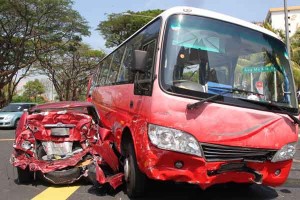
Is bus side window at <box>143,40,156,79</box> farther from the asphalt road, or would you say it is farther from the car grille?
the asphalt road

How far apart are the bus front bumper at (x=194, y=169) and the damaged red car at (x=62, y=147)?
4.61ft

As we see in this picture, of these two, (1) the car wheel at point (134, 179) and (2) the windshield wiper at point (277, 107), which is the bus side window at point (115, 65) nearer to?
(1) the car wheel at point (134, 179)

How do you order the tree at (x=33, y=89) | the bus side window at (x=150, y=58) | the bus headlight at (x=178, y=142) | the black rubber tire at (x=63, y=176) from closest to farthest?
the bus headlight at (x=178, y=142), the bus side window at (x=150, y=58), the black rubber tire at (x=63, y=176), the tree at (x=33, y=89)

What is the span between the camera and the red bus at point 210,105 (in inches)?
199

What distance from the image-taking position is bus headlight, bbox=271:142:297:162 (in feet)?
17.6

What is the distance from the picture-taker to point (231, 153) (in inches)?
203

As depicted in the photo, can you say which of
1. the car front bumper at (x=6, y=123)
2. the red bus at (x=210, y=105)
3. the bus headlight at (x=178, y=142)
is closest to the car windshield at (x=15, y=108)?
the car front bumper at (x=6, y=123)

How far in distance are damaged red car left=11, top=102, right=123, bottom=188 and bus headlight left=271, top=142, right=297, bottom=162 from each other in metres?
2.33

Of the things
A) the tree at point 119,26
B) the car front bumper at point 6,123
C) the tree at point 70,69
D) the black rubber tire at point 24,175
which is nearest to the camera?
the black rubber tire at point 24,175

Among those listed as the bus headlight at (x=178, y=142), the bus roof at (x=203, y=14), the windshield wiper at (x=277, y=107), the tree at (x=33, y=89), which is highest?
the bus roof at (x=203, y=14)

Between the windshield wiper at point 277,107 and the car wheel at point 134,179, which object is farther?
the car wheel at point 134,179

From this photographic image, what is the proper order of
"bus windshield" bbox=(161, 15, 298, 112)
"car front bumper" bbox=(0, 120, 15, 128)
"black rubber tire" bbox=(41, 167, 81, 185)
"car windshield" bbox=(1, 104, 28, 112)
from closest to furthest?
"bus windshield" bbox=(161, 15, 298, 112) → "black rubber tire" bbox=(41, 167, 81, 185) → "car front bumper" bbox=(0, 120, 15, 128) → "car windshield" bbox=(1, 104, 28, 112)

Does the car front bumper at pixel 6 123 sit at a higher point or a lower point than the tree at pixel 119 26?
lower

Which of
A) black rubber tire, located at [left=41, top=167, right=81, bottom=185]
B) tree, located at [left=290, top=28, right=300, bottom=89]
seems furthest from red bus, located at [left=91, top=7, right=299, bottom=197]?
tree, located at [left=290, top=28, right=300, bottom=89]
